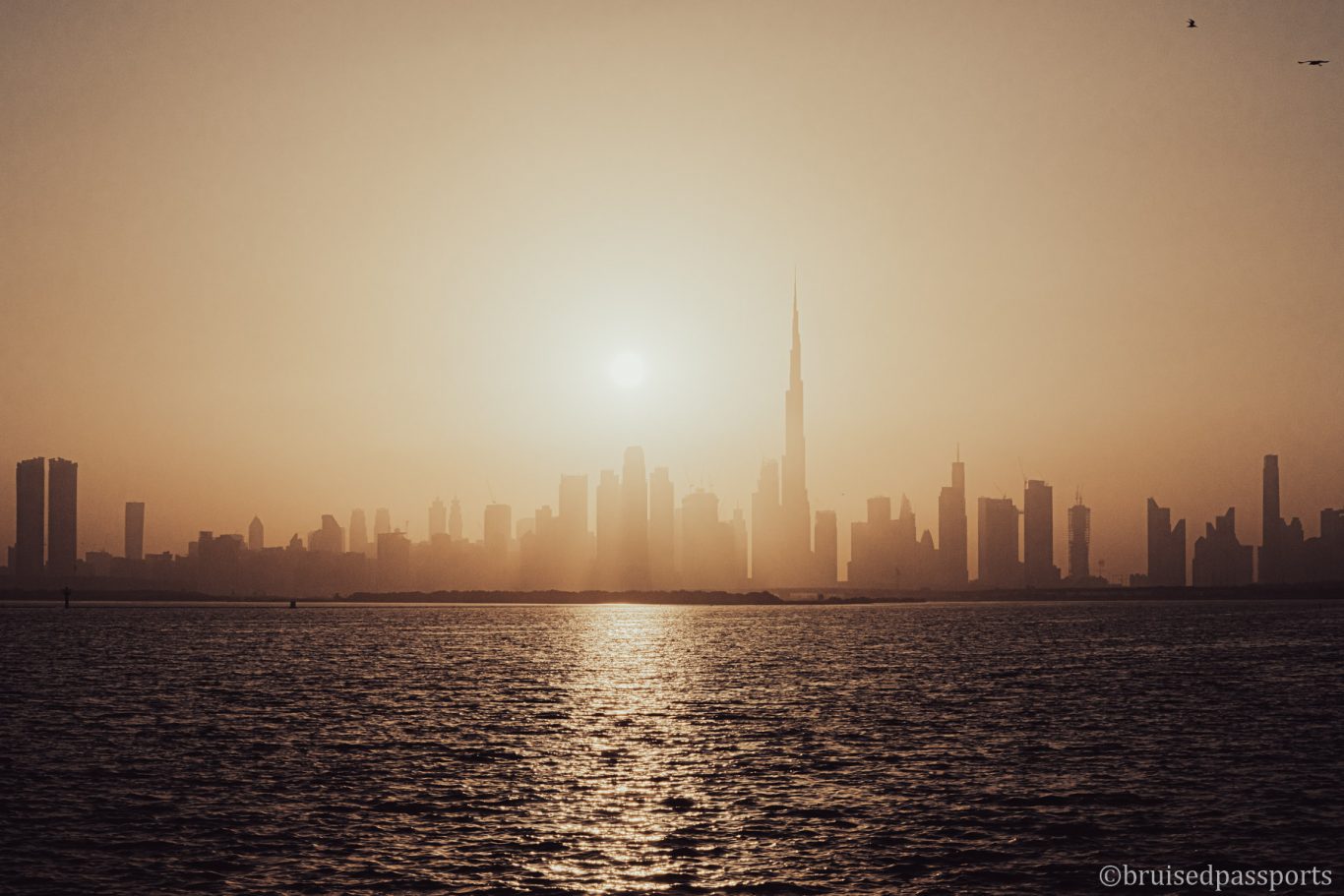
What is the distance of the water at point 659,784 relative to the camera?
141ft

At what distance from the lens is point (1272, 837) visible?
47000 millimetres

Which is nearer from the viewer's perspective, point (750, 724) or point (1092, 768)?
point (1092, 768)

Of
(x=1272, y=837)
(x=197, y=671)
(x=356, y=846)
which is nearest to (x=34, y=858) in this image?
(x=356, y=846)

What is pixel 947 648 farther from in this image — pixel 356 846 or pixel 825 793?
pixel 356 846

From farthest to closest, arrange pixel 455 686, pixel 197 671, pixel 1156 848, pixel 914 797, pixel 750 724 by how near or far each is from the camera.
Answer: pixel 197 671, pixel 455 686, pixel 750 724, pixel 914 797, pixel 1156 848

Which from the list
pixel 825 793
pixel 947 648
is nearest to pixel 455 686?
pixel 825 793

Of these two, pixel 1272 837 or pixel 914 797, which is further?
pixel 914 797

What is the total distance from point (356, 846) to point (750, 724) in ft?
137

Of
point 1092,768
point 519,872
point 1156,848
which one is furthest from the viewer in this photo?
point 1092,768

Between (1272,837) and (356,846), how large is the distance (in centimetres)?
3520

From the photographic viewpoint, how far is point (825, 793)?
56781 mm

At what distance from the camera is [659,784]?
59.5m

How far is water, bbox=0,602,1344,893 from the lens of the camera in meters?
42.9

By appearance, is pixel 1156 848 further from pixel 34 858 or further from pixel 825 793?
pixel 34 858
